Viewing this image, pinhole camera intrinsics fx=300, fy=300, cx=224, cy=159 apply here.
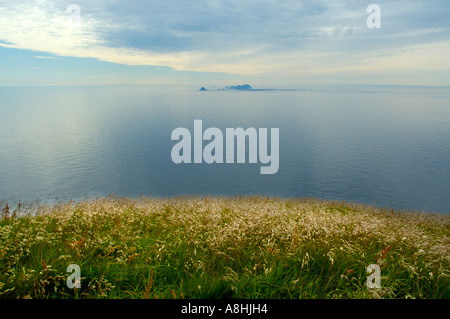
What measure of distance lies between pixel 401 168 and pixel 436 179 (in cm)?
615

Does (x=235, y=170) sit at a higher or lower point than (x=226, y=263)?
lower

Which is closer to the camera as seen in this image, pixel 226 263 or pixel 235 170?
pixel 226 263

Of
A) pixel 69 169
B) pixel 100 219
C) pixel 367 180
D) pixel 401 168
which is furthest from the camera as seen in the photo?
pixel 401 168

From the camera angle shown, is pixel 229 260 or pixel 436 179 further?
pixel 436 179

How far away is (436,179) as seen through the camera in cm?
4325

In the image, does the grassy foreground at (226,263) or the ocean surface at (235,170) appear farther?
the ocean surface at (235,170)

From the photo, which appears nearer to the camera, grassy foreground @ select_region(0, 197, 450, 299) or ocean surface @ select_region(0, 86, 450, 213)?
grassy foreground @ select_region(0, 197, 450, 299)

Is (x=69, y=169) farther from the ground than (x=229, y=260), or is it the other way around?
(x=229, y=260)
